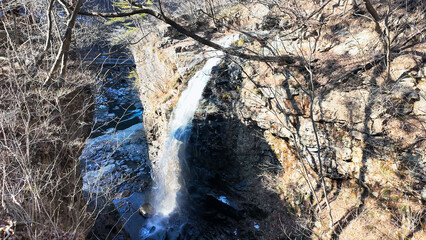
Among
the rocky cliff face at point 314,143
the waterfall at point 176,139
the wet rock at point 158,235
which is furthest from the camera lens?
the waterfall at point 176,139

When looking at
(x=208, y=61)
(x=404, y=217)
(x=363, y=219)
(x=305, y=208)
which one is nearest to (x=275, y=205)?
(x=305, y=208)

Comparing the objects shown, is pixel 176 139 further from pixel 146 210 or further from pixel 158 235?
pixel 158 235

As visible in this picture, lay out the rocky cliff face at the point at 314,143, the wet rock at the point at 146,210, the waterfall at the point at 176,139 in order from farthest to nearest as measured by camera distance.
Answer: the waterfall at the point at 176,139 < the wet rock at the point at 146,210 < the rocky cliff face at the point at 314,143

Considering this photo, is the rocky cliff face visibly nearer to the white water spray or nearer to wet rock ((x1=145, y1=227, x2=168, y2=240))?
the white water spray

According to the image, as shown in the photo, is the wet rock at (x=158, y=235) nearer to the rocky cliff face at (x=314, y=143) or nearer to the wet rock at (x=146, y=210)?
the wet rock at (x=146, y=210)

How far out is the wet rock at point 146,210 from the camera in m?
9.79

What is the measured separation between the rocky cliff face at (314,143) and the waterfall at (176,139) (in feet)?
1.57

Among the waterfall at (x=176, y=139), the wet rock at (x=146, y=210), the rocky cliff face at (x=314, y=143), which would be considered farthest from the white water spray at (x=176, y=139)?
the rocky cliff face at (x=314, y=143)

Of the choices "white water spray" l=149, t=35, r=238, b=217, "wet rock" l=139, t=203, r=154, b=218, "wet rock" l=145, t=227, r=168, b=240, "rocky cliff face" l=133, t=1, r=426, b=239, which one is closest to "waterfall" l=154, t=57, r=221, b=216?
"white water spray" l=149, t=35, r=238, b=217

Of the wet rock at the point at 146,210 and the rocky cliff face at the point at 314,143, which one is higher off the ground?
the rocky cliff face at the point at 314,143

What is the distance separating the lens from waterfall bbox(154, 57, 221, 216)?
1009 centimetres

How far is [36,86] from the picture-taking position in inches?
207

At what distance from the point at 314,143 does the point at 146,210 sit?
24.6ft

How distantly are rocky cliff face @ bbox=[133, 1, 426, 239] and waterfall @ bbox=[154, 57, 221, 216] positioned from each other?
478 millimetres
